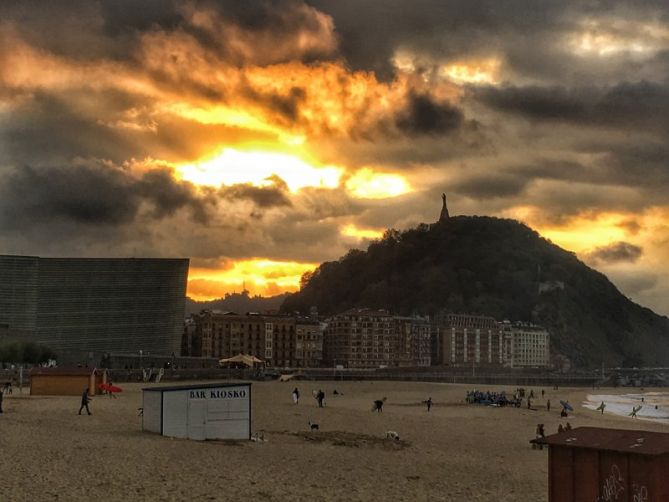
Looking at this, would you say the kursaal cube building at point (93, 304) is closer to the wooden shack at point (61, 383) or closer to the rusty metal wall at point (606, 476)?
the wooden shack at point (61, 383)

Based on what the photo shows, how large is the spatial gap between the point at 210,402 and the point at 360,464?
22.6 feet

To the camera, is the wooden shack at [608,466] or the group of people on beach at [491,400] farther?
the group of people on beach at [491,400]

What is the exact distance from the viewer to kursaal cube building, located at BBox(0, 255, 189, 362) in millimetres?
140000

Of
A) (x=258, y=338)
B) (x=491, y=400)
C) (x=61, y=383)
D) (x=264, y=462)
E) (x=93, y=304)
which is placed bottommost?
(x=491, y=400)

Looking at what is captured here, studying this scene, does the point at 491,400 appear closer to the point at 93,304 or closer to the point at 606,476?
the point at 606,476

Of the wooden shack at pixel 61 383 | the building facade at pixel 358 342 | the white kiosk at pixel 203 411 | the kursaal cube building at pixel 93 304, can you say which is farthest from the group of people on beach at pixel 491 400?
the building facade at pixel 358 342

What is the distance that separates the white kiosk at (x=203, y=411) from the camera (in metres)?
31.4

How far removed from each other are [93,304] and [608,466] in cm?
14148

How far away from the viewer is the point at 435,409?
6419cm

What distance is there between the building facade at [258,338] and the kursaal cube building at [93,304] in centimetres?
2329

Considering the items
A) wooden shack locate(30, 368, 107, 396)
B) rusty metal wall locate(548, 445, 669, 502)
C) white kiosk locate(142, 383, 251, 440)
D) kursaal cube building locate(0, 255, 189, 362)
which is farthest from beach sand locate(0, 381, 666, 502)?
kursaal cube building locate(0, 255, 189, 362)

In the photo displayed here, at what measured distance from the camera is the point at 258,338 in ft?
598

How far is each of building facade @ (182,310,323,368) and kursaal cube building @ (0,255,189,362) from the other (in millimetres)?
23292

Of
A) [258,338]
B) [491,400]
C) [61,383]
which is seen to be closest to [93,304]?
Answer: [258,338]
